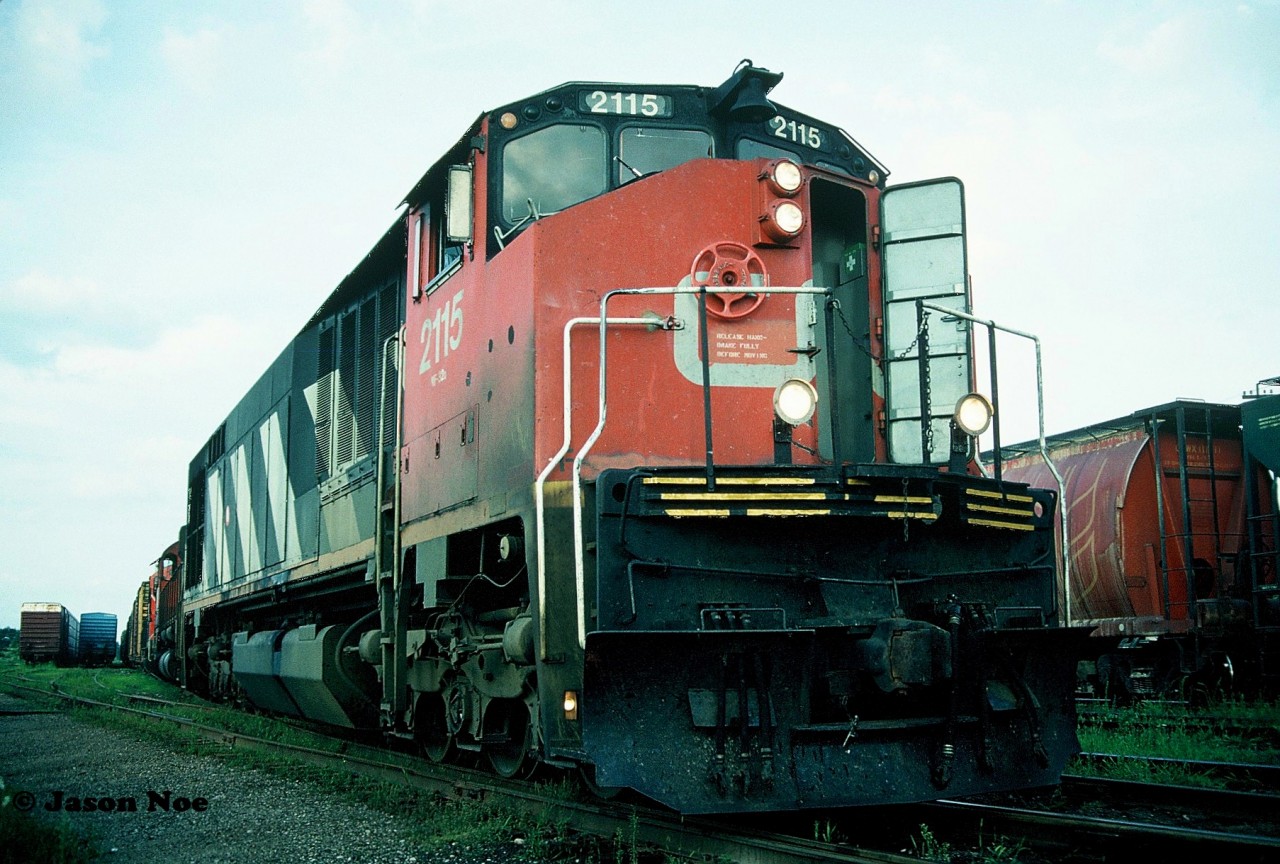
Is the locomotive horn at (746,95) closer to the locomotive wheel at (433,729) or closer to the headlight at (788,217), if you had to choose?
the headlight at (788,217)

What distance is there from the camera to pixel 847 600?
15.8 ft

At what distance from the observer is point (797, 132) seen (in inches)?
247

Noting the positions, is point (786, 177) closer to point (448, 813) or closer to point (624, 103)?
point (624, 103)

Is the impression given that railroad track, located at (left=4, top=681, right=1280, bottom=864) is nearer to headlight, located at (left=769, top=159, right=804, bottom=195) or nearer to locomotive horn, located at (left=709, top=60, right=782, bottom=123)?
headlight, located at (left=769, top=159, right=804, bottom=195)

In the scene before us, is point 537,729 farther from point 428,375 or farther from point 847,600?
point 428,375

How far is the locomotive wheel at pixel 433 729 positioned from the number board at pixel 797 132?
12.6 feet

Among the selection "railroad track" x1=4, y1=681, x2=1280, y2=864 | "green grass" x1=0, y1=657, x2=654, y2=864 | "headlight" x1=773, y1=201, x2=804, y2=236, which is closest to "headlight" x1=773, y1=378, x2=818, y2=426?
"headlight" x1=773, y1=201, x2=804, y2=236

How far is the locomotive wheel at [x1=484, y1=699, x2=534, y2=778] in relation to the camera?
5859mm

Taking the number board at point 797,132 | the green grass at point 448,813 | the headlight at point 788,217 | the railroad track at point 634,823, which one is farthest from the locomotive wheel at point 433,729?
the number board at point 797,132

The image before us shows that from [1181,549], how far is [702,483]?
8.85 meters

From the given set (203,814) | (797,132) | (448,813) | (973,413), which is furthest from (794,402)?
(203,814)

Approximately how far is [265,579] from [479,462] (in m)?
5.85

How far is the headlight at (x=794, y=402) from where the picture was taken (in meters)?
4.66

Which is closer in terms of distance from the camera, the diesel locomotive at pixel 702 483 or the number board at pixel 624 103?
the diesel locomotive at pixel 702 483
